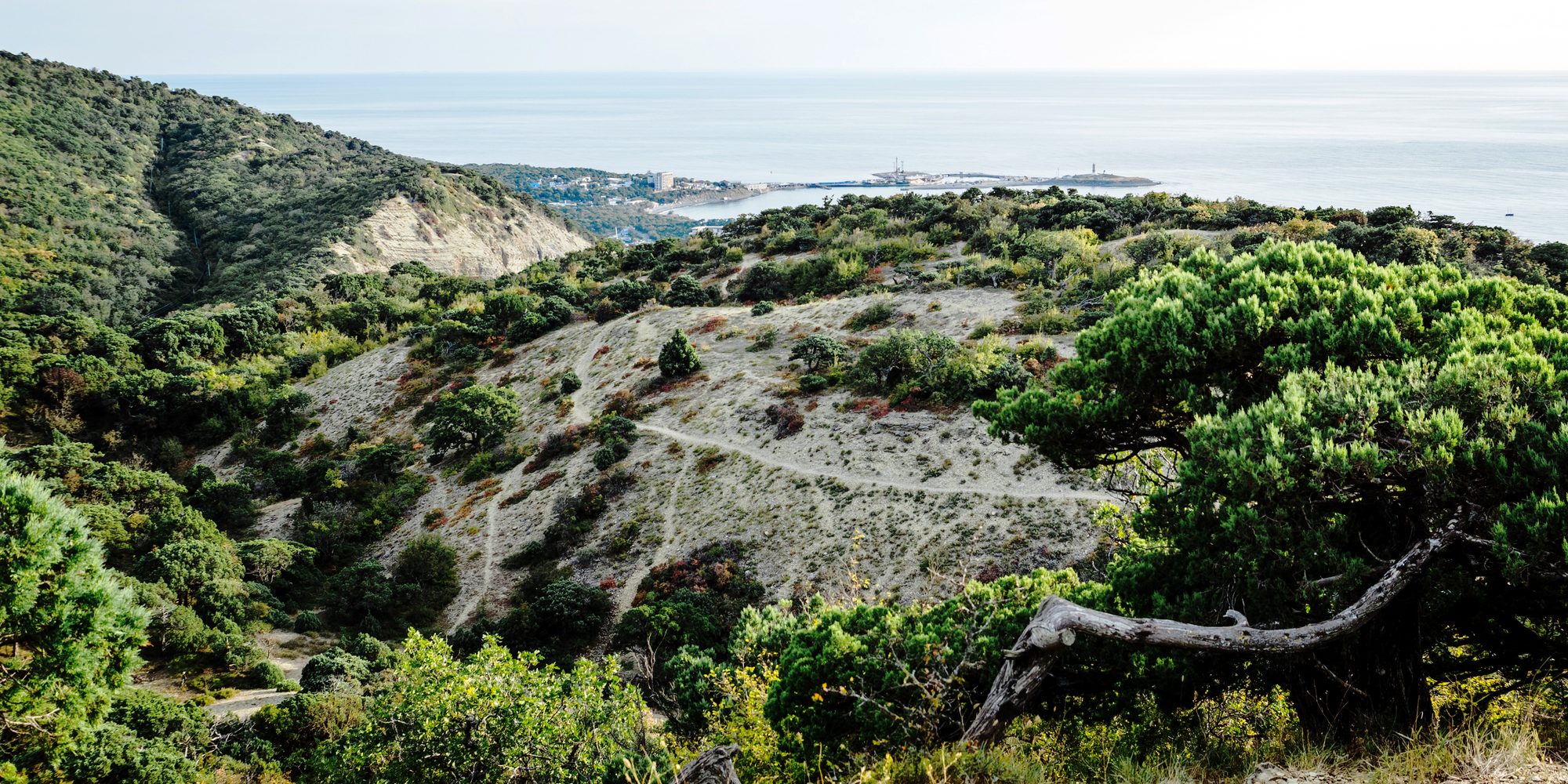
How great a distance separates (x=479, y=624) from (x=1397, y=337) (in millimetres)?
22278

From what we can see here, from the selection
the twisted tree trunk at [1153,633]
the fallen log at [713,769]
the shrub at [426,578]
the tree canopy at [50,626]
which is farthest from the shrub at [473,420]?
the twisted tree trunk at [1153,633]

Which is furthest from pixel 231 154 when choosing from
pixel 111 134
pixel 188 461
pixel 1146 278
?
pixel 1146 278

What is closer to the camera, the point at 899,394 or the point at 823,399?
the point at 899,394

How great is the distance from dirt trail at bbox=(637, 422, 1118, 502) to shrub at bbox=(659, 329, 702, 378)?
407cm

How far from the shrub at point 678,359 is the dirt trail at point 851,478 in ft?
13.4

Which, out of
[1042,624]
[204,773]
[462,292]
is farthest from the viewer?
[462,292]

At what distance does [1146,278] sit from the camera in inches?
400

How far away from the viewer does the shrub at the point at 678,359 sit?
116 ft

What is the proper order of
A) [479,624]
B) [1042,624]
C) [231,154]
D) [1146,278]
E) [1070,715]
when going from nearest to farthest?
[1042,624] → [1070,715] → [1146,278] → [479,624] → [231,154]

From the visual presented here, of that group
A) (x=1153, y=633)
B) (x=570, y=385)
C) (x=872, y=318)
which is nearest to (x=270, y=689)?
(x=570, y=385)

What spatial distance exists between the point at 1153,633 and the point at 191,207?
111 meters

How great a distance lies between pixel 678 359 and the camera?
35.3 metres

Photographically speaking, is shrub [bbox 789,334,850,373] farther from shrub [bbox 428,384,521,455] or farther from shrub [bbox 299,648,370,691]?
shrub [bbox 299,648,370,691]

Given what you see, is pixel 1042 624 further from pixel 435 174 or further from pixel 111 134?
pixel 111 134
